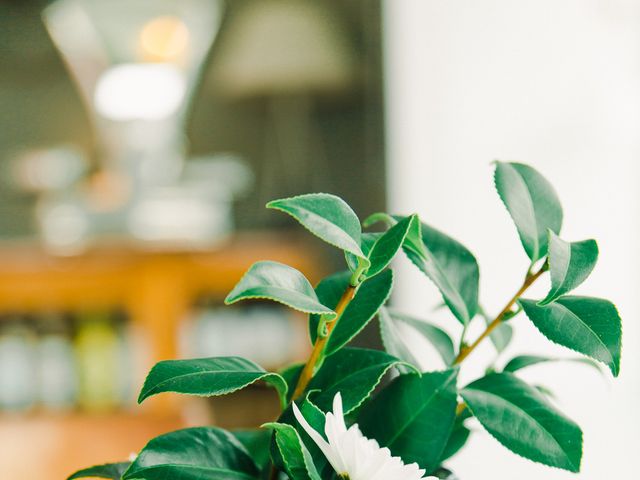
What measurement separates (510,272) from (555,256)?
6.04 feet

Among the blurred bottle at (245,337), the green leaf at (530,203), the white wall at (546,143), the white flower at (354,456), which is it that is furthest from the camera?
the blurred bottle at (245,337)

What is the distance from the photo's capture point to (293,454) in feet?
1.22

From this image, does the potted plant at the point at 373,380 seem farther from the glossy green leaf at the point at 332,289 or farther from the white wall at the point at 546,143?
the white wall at the point at 546,143

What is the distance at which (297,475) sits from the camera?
0.38 meters

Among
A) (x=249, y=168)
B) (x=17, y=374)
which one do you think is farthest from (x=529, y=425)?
(x=249, y=168)

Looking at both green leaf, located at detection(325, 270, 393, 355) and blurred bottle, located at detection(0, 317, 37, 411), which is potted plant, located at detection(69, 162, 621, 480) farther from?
blurred bottle, located at detection(0, 317, 37, 411)

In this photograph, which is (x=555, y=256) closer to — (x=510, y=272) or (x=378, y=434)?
(x=378, y=434)

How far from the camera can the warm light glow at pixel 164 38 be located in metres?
3.25

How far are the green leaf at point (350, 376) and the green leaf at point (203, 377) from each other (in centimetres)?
3

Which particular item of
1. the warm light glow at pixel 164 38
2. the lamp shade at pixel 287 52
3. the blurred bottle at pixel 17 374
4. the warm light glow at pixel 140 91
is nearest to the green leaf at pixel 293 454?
the lamp shade at pixel 287 52

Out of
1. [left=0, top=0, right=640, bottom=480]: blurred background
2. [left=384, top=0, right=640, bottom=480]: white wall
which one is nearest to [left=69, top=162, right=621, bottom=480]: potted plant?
[left=0, top=0, right=640, bottom=480]: blurred background

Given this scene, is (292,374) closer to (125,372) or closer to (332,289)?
(332,289)

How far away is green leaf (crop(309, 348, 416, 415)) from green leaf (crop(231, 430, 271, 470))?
68mm

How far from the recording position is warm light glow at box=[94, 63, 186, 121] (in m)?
3.18
